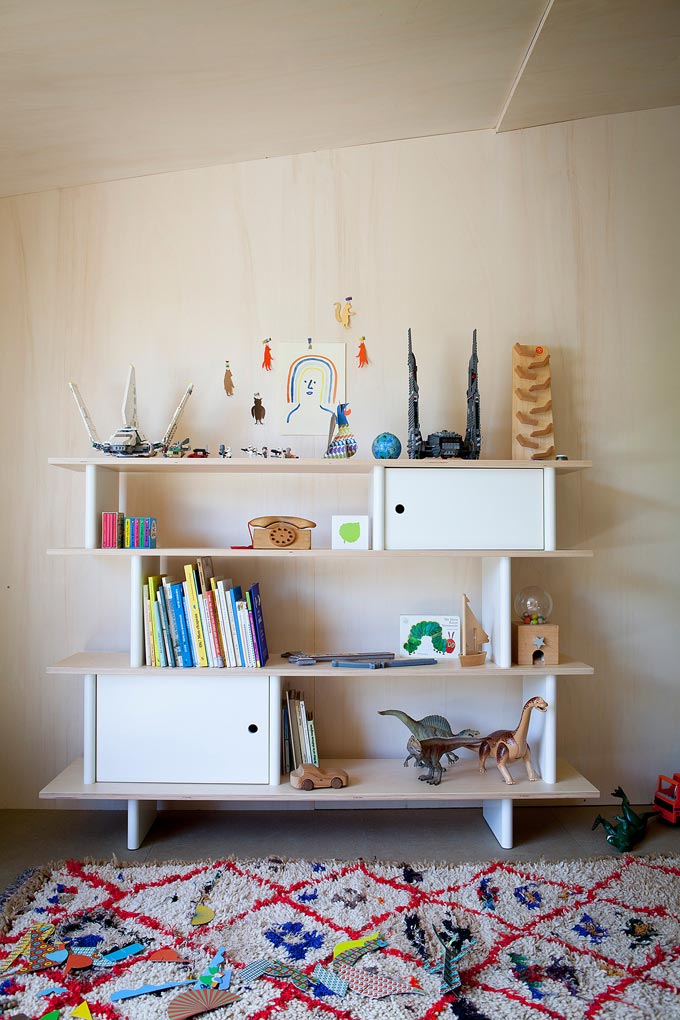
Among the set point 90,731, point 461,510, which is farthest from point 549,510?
point 90,731

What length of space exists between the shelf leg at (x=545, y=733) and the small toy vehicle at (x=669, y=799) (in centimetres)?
42

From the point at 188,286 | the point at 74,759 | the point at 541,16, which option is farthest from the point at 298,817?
the point at 541,16

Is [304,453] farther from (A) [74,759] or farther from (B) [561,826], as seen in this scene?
(B) [561,826]

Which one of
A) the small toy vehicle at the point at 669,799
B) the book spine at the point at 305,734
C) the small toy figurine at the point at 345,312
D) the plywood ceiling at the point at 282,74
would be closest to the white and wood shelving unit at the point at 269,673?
the book spine at the point at 305,734

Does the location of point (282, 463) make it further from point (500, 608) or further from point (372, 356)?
point (500, 608)

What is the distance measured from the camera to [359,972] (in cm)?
153

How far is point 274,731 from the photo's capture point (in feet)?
7.04

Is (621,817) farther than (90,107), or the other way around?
(621,817)

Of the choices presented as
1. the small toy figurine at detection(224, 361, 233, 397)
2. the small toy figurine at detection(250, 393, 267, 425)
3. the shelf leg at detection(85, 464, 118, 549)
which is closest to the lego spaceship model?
the small toy figurine at detection(250, 393, 267, 425)

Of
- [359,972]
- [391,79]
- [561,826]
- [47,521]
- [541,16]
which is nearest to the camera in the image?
[359,972]

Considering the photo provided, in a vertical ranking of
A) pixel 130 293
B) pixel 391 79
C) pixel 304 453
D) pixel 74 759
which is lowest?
pixel 74 759

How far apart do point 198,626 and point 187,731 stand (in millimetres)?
319

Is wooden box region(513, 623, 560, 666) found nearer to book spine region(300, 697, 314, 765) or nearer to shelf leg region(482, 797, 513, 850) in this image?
shelf leg region(482, 797, 513, 850)

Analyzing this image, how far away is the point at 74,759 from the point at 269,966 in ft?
3.84
